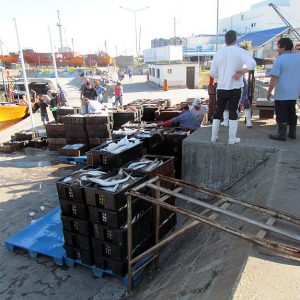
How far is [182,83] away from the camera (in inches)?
1262

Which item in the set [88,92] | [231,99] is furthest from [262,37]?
[231,99]

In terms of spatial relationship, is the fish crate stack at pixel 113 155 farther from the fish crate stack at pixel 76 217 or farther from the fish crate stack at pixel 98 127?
the fish crate stack at pixel 98 127

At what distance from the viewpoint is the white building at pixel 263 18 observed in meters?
73.8

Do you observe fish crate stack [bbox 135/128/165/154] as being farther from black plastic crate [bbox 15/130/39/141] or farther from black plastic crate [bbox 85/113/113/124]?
black plastic crate [bbox 15/130/39/141]

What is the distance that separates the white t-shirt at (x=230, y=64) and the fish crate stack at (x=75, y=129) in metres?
5.60

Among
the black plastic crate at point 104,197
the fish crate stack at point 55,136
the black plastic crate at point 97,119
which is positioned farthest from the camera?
the fish crate stack at point 55,136

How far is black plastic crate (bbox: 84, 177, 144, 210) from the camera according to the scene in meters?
4.04

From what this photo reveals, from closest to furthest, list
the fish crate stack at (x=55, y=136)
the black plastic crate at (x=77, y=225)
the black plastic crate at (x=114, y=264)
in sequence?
the black plastic crate at (x=114, y=264)
the black plastic crate at (x=77, y=225)
the fish crate stack at (x=55, y=136)

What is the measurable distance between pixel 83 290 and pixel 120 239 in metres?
0.94

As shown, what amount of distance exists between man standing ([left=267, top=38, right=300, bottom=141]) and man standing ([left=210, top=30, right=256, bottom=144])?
2.43 ft

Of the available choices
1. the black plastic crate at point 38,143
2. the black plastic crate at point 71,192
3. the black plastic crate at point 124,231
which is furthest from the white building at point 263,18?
the black plastic crate at point 71,192

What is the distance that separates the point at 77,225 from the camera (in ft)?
14.9

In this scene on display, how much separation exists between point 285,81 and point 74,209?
4.40m

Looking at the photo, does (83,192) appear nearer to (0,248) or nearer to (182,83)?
(0,248)
